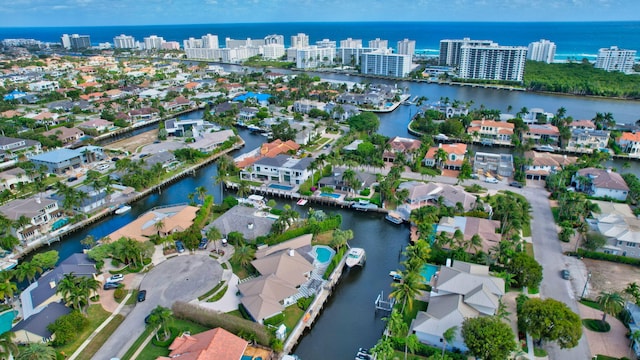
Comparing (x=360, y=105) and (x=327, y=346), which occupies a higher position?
(x=360, y=105)

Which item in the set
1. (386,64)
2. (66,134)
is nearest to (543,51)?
(386,64)

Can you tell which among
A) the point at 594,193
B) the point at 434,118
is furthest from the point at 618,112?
the point at 594,193

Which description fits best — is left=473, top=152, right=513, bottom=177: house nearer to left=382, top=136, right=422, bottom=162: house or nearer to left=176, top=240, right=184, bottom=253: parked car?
left=382, top=136, right=422, bottom=162: house

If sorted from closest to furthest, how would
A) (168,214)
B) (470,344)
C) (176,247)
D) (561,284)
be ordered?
(470,344) < (561,284) < (176,247) < (168,214)

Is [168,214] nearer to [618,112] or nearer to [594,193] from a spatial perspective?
[594,193]

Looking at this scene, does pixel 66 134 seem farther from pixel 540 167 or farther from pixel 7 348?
pixel 540 167

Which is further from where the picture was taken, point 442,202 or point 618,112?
point 618,112
